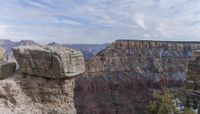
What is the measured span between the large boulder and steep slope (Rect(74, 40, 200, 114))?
45.5 meters

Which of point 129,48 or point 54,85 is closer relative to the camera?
point 54,85

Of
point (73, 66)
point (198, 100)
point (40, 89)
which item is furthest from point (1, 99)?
point (198, 100)

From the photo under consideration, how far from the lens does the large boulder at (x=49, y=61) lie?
1031 centimetres

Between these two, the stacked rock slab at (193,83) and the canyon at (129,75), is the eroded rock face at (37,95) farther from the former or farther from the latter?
the canyon at (129,75)

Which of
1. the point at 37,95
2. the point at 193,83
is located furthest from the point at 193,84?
the point at 37,95

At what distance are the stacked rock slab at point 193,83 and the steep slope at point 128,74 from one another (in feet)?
96.8

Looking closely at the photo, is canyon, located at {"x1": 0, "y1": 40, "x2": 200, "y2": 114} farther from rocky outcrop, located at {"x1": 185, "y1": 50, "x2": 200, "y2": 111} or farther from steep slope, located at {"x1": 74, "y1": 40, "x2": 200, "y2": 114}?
rocky outcrop, located at {"x1": 185, "y1": 50, "x2": 200, "y2": 111}

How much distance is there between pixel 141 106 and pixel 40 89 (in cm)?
4530

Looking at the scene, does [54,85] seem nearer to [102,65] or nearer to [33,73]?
[33,73]

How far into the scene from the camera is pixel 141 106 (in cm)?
5472

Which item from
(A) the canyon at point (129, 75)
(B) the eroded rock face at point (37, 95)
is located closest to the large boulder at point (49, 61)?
(B) the eroded rock face at point (37, 95)

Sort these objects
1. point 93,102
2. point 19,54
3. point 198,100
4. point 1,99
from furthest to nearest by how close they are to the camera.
Answer: point 93,102
point 198,100
point 19,54
point 1,99

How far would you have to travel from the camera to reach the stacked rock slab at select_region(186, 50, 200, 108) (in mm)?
24250

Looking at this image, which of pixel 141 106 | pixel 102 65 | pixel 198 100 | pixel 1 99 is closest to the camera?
pixel 1 99
